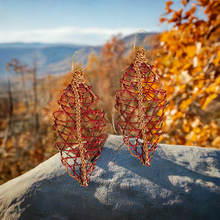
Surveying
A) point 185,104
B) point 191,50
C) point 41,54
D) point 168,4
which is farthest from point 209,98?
point 41,54

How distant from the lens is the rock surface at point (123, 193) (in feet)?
1.63

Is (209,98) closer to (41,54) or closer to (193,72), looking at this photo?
(193,72)

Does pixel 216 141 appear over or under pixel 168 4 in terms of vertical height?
under

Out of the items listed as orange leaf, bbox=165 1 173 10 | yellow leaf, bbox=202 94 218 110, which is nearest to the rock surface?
yellow leaf, bbox=202 94 218 110

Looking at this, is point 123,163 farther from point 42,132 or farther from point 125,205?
point 42,132

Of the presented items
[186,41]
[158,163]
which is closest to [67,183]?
[158,163]

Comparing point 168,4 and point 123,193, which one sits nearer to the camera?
point 123,193

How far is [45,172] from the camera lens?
560 millimetres

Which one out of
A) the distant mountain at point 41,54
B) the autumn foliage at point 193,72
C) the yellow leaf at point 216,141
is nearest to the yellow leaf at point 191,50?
the autumn foliage at point 193,72

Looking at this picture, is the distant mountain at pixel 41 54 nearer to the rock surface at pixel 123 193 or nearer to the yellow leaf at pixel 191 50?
the yellow leaf at pixel 191 50

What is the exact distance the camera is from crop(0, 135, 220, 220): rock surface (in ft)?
1.63

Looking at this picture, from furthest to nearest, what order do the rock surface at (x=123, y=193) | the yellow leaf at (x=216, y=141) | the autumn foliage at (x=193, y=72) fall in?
the yellow leaf at (x=216, y=141), the autumn foliage at (x=193, y=72), the rock surface at (x=123, y=193)

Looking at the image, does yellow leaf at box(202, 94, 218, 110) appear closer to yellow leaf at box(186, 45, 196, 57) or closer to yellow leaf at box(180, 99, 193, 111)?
yellow leaf at box(180, 99, 193, 111)

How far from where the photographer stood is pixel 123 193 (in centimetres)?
51
